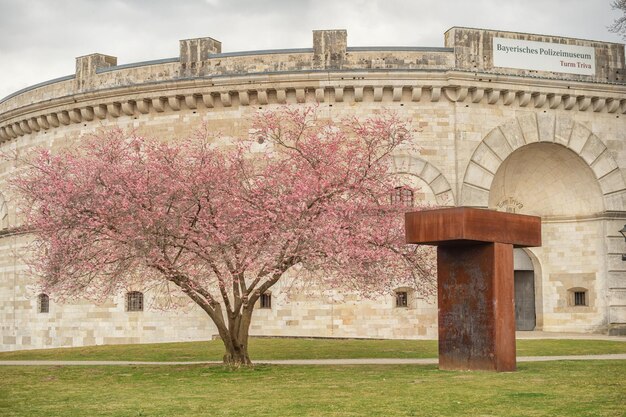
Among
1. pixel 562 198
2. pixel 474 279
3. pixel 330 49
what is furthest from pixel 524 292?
pixel 474 279

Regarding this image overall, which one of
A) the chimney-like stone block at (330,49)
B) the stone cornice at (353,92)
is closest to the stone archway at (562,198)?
the stone cornice at (353,92)

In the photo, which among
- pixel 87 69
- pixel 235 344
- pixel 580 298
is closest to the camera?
pixel 235 344

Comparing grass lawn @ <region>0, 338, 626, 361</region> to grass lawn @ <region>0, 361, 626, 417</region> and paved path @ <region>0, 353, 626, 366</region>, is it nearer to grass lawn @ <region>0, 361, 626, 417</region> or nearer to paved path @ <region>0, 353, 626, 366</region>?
paved path @ <region>0, 353, 626, 366</region>

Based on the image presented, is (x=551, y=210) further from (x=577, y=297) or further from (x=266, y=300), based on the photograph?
(x=266, y=300)

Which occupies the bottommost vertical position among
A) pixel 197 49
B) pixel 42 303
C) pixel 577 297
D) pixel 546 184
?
pixel 42 303

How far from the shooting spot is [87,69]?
34156mm

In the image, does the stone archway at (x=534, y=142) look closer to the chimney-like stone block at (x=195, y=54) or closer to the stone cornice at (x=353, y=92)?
the stone cornice at (x=353, y=92)

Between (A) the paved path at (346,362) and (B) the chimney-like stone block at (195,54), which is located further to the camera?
(B) the chimney-like stone block at (195,54)

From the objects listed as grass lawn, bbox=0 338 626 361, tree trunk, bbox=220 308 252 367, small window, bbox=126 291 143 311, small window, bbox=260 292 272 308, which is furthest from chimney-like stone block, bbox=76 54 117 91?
tree trunk, bbox=220 308 252 367

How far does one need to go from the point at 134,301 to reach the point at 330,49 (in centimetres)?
1204

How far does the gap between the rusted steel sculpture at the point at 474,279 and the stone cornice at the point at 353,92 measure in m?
14.0

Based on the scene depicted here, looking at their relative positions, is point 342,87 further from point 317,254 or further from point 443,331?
point 443,331

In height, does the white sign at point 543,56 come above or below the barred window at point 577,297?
above

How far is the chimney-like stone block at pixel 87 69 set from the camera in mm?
34062
